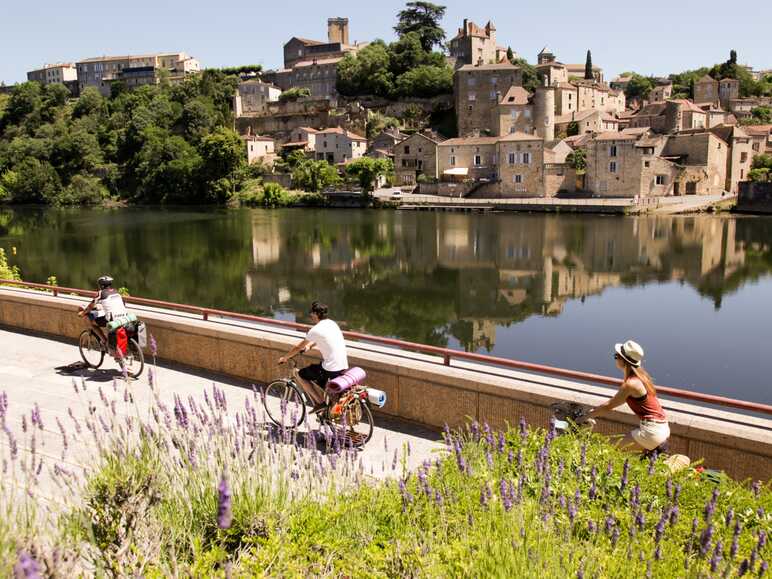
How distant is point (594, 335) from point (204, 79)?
9873 cm

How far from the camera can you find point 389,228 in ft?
178

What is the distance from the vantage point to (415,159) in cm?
7675

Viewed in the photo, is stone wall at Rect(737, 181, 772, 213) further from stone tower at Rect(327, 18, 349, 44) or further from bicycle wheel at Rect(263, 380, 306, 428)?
stone tower at Rect(327, 18, 349, 44)

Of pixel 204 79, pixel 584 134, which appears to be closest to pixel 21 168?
pixel 204 79

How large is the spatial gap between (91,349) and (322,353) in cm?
409

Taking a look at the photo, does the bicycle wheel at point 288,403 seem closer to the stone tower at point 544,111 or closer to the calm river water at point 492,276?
the calm river water at point 492,276

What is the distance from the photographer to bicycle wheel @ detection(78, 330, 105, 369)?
350 inches

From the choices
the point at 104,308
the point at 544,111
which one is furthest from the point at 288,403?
the point at 544,111

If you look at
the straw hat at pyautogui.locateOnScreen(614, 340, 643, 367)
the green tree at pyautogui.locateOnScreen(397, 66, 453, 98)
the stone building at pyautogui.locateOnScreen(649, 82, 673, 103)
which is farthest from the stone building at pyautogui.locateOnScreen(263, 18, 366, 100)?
the straw hat at pyautogui.locateOnScreen(614, 340, 643, 367)

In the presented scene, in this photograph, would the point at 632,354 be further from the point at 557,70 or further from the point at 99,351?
the point at 557,70

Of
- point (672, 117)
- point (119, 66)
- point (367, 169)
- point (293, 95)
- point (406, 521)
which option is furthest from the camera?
point (119, 66)

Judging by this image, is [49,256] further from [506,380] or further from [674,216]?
[674,216]

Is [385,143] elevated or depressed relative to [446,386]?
elevated

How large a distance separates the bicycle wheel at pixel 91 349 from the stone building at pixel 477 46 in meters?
91.8
